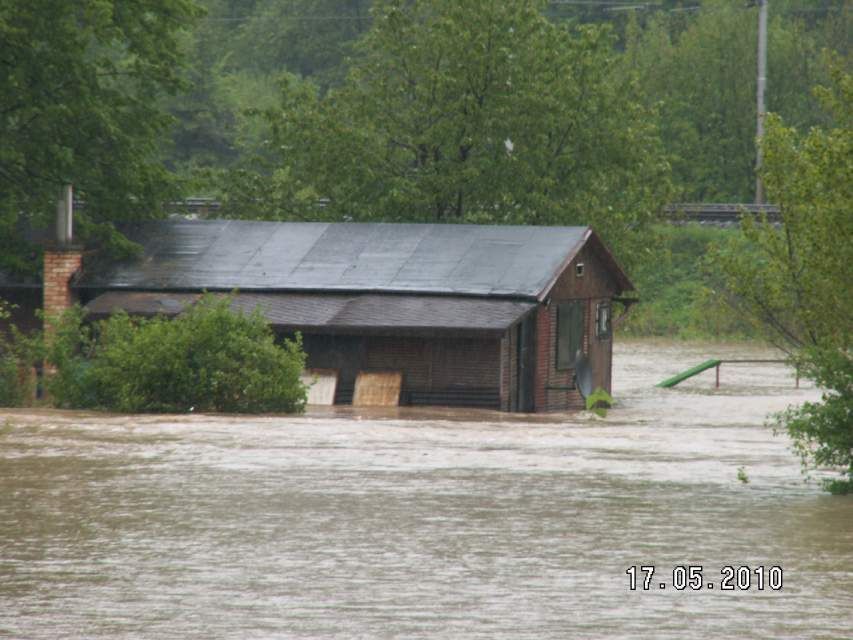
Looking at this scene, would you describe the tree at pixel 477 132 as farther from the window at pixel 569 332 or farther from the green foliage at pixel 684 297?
the green foliage at pixel 684 297

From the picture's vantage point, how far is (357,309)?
31609 millimetres

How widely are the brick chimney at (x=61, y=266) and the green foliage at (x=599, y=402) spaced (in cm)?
999

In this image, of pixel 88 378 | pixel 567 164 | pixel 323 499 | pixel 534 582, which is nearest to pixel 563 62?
pixel 567 164

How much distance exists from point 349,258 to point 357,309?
96.6 inches

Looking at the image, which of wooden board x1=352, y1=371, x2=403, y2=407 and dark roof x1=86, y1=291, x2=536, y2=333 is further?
wooden board x1=352, y1=371, x2=403, y2=407

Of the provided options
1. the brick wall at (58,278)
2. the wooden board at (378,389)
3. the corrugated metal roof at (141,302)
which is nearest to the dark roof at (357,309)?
the corrugated metal roof at (141,302)

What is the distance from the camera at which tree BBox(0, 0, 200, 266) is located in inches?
1395

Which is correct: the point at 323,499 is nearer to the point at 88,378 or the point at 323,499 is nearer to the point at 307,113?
the point at 88,378

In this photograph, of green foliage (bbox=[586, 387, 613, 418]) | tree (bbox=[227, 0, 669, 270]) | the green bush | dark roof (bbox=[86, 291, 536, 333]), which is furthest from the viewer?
tree (bbox=[227, 0, 669, 270])

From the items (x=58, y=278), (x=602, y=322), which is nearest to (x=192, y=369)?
(x=58, y=278)

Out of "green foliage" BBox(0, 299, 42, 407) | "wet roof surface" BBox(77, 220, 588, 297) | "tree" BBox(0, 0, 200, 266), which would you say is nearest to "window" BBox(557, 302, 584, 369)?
"wet roof surface" BBox(77, 220, 588, 297)

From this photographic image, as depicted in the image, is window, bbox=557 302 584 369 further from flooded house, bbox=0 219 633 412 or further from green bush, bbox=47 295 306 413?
green bush, bbox=47 295 306 413

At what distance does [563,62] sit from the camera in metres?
42.3

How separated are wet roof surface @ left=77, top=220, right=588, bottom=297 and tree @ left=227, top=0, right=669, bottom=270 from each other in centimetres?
665
